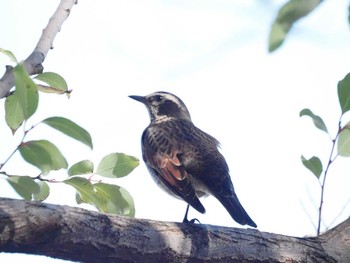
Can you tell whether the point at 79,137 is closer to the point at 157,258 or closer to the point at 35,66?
Result: the point at 35,66

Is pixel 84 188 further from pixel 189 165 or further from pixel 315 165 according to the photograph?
pixel 189 165

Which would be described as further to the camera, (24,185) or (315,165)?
(315,165)

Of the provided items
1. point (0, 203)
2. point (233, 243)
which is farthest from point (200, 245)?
point (0, 203)

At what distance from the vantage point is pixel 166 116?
8852mm

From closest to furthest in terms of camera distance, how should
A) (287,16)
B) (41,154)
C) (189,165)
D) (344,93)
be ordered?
(287,16), (41,154), (344,93), (189,165)

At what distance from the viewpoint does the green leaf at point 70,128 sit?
157 inches

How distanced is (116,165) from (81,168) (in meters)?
0.30

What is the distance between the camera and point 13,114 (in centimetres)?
405

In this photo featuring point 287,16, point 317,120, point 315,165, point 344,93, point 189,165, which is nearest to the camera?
point 287,16

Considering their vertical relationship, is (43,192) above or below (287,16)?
above

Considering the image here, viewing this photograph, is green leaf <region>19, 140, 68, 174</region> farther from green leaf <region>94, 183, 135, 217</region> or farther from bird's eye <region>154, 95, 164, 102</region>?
bird's eye <region>154, 95, 164, 102</region>

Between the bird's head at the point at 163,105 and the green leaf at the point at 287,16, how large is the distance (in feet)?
23.0

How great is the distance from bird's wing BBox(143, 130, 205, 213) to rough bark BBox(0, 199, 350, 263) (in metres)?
1.31

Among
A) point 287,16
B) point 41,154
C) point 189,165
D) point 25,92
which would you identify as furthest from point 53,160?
point 189,165
